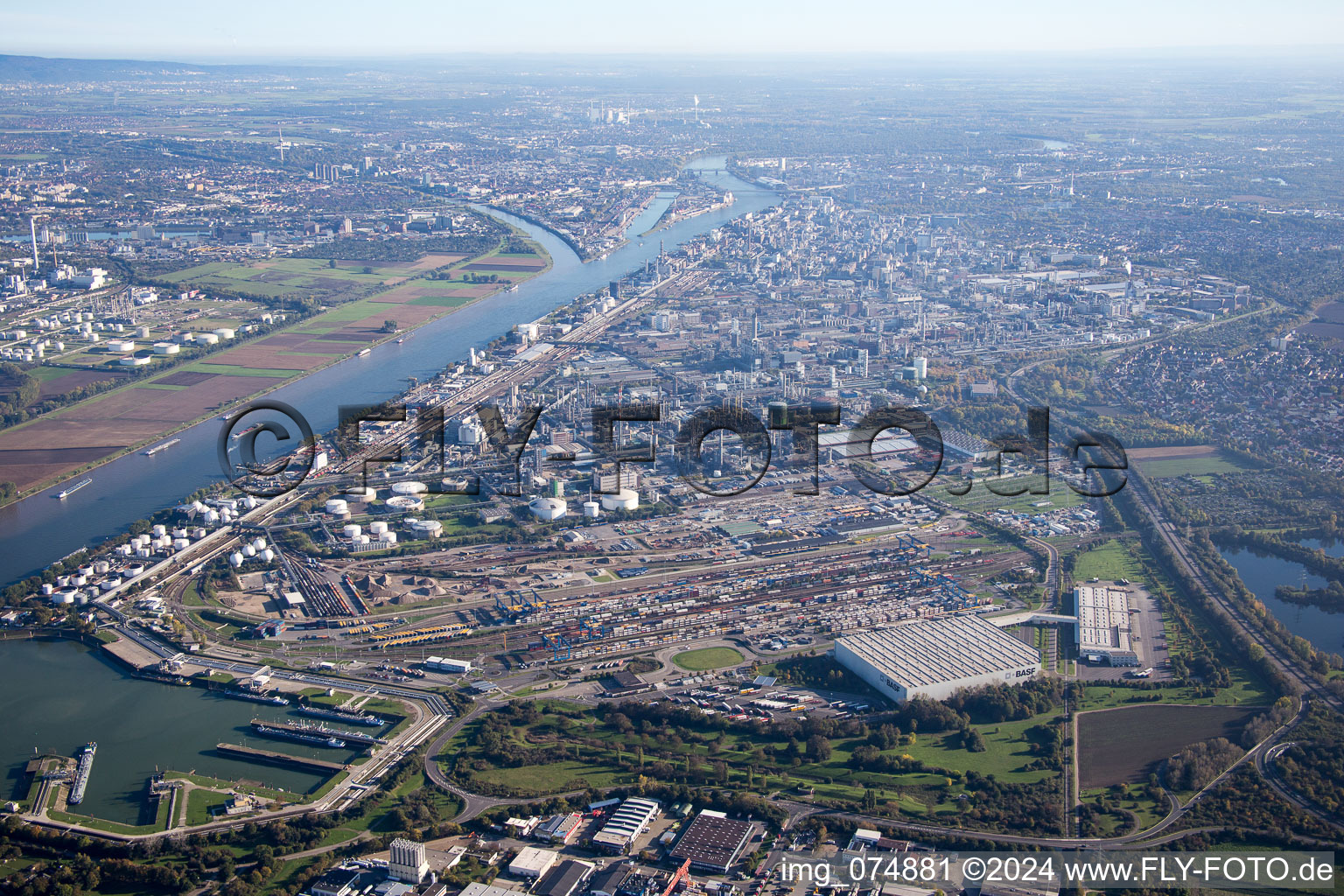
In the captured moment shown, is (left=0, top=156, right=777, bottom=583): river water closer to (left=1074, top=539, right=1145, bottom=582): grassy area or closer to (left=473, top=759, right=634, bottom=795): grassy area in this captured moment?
(left=473, top=759, right=634, bottom=795): grassy area

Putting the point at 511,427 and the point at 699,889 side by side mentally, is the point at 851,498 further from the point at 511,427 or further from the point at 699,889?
the point at 699,889

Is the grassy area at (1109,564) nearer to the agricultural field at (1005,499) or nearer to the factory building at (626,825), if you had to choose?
the agricultural field at (1005,499)

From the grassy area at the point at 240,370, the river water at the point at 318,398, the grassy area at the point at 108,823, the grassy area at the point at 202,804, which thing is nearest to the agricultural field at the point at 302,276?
the river water at the point at 318,398

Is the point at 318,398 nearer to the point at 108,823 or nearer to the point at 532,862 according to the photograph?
the point at 108,823

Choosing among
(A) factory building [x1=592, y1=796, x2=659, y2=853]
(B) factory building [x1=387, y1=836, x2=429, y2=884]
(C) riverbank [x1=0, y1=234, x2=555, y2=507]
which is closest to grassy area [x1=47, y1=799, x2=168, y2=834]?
(B) factory building [x1=387, y1=836, x2=429, y2=884]

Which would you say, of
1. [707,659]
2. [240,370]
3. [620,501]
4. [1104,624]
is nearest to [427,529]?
[620,501]

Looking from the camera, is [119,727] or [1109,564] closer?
[119,727]
